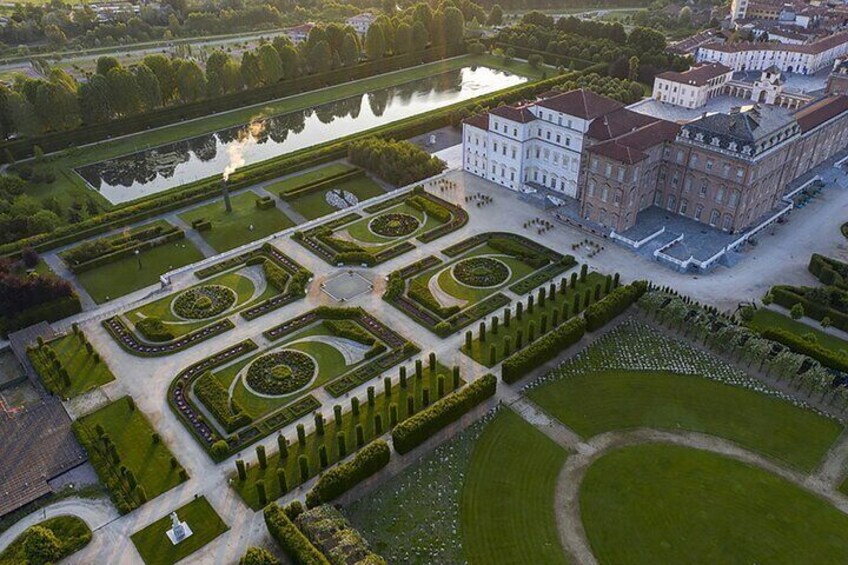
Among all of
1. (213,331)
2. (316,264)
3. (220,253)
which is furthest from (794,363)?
(220,253)

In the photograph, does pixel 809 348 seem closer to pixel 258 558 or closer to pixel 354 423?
pixel 354 423

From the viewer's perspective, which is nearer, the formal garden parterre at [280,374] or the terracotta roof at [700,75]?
the formal garden parterre at [280,374]

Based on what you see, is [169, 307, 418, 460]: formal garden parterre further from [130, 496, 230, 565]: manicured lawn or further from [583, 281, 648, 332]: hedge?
[583, 281, 648, 332]: hedge

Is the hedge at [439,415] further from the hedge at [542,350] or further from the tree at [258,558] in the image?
the tree at [258,558]

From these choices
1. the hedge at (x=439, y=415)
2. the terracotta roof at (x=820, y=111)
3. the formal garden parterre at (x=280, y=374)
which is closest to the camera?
the hedge at (x=439, y=415)

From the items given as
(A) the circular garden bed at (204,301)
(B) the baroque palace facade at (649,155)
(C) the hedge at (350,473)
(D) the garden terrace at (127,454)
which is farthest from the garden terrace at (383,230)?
(C) the hedge at (350,473)

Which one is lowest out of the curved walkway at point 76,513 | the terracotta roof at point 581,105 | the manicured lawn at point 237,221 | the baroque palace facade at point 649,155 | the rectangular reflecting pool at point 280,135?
the curved walkway at point 76,513

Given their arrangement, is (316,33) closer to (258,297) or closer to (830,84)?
(258,297)
